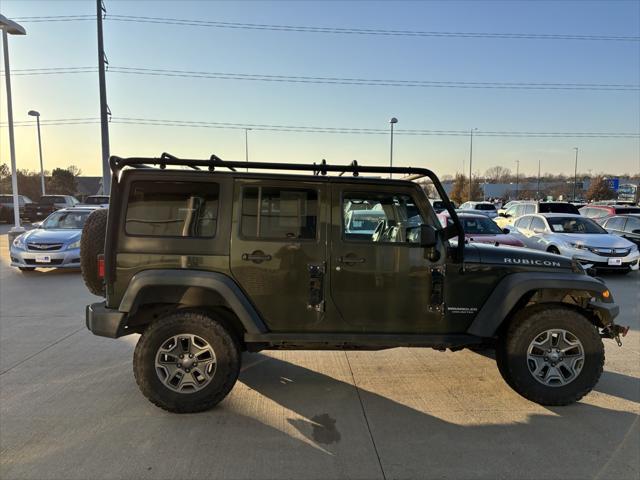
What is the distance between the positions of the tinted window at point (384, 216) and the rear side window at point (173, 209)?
114cm

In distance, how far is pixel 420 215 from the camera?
356cm

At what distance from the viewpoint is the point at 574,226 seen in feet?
35.2

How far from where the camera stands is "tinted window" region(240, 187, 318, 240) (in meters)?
3.43

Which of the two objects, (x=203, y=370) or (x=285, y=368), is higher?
(x=203, y=370)

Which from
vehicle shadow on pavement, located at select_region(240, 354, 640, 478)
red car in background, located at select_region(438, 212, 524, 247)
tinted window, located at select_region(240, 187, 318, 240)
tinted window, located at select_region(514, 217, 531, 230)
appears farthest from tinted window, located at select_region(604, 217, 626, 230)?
tinted window, located at select_region(240, 187, 318, 240)

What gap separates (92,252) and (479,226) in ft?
30.6

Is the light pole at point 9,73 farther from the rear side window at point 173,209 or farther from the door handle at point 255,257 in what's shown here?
the door handle at point 255,257

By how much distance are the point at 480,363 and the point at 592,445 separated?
1.52 meters

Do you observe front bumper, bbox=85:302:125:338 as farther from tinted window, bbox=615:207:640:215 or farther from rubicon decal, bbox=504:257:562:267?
tinted window, bbox=615:207:640:215

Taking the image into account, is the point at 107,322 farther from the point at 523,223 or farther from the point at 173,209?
the point at 523,223

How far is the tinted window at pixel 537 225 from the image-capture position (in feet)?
36.7

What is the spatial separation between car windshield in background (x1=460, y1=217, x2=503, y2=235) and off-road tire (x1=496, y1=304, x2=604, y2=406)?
6.89m

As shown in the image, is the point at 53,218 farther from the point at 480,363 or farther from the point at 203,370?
the point at 480,363

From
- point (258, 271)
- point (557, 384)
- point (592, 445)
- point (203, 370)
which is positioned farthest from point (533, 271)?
point (203, 370)
